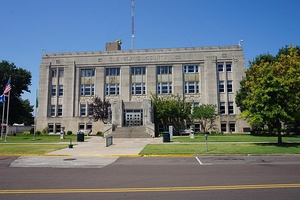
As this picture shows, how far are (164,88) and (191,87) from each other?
17.1 ft

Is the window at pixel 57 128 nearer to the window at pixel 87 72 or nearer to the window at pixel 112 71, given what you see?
the window at pixel 87 72

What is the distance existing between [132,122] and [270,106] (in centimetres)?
2469

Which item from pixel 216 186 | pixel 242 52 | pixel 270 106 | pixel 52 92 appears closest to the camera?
pixel 216 186

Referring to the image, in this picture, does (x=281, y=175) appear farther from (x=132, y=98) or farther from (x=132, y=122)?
(x=132, y=98)

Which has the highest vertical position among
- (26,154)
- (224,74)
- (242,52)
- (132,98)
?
(242,52)

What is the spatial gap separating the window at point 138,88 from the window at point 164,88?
2.95 meters

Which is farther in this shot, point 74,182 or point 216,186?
point 74,182

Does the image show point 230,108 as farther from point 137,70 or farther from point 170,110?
point 137,70

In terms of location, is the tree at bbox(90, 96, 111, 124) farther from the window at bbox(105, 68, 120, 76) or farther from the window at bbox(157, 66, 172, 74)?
the window at bbox(157, 66, 172, 74)

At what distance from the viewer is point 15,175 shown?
32.1 ft

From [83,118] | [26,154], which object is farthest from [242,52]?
[26,154]

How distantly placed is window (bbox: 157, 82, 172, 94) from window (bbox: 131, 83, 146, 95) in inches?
116

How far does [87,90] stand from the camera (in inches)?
1981

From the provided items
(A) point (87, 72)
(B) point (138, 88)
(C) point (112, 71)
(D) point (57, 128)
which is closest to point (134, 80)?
(B) point (138, 88)
